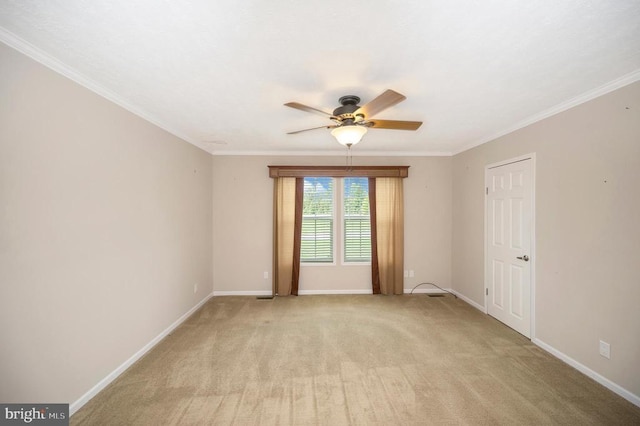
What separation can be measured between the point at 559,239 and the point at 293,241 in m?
3.45

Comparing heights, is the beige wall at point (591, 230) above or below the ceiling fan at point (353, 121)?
below

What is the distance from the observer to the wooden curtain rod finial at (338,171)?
439cm

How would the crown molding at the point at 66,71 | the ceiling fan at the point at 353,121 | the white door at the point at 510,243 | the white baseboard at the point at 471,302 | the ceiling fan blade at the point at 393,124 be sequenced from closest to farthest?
1. the crown molding at the point at 66,71
2. the ceiling fan at the point at 353,121
3. the ceiling fan blade at the point at 393,124
4. the white door at the point at 510,243
5. the white baseboard at the point at 471,302

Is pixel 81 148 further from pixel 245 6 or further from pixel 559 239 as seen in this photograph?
pixel 559 239

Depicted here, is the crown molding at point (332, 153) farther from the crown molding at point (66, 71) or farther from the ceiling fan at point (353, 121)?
the ceiling fan at point (353, 121)

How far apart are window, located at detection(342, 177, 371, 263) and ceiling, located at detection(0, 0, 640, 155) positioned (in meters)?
2.04

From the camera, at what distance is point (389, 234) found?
4531mm

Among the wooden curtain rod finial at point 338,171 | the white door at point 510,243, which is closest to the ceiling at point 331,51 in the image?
the white door at point 510,243

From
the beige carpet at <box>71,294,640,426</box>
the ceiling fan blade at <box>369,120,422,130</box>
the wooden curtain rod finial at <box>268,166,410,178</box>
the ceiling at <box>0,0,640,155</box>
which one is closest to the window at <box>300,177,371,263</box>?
the wooden curtain rod finial at <box>268,166,410,178</box>

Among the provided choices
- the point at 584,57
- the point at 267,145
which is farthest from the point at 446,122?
the point at 267,145

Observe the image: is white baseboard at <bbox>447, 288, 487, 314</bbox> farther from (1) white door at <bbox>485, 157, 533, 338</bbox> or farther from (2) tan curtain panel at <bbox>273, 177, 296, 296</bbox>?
(2) tan curtain panel at <bbox>273, 177, 296, 296</bbox>

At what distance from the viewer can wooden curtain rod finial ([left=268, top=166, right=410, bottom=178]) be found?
14.4 feet

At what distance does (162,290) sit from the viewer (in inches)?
118

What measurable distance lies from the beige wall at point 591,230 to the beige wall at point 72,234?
4201mm
